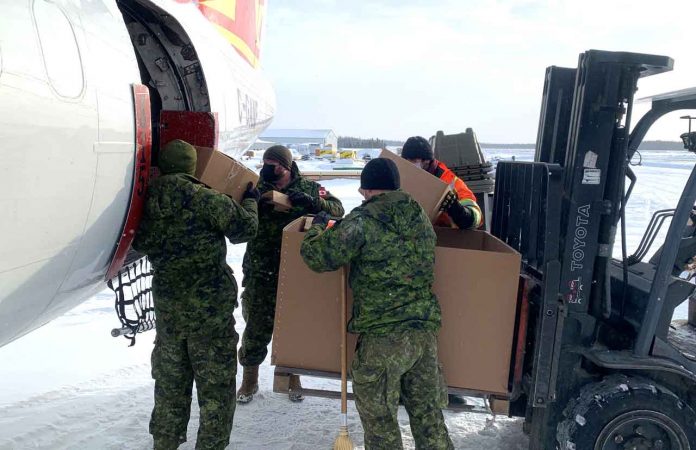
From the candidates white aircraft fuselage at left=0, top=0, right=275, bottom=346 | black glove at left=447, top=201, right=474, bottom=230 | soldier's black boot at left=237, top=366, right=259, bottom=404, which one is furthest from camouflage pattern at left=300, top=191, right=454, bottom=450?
soldier's black boot at left=237, top=366, right=259, bottom=404

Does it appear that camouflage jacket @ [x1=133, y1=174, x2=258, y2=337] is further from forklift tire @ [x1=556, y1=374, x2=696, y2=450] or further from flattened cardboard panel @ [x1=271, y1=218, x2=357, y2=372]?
forklift tire @ [x1=556, y1=374, x2=696, y2=450]

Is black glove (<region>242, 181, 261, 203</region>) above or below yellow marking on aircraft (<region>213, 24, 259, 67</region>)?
below

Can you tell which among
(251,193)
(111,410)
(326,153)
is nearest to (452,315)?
(251,193)

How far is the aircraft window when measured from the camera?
2.21 metres

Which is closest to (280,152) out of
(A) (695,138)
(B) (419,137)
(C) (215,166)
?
(C) (215,166)

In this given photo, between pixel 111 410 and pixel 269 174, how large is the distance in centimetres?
231

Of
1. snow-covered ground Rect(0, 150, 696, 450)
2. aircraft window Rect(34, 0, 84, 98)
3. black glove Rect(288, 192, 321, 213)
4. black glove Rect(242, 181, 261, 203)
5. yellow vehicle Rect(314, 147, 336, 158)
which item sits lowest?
snow-covered ground Rect(0, 150, 696, 450)

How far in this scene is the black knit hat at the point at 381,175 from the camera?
10.3 ft

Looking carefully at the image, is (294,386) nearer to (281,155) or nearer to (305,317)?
(305,317)

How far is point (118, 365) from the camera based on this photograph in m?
5.14

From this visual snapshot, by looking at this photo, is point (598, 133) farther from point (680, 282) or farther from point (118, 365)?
point (118, 365)

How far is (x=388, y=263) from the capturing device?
3.05m

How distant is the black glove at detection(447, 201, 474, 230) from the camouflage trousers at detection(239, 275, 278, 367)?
5.29 ft

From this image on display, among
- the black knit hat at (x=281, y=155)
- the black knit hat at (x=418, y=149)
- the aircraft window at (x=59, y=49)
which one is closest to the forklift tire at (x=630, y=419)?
the black knit hat at (x=418, y=149)
